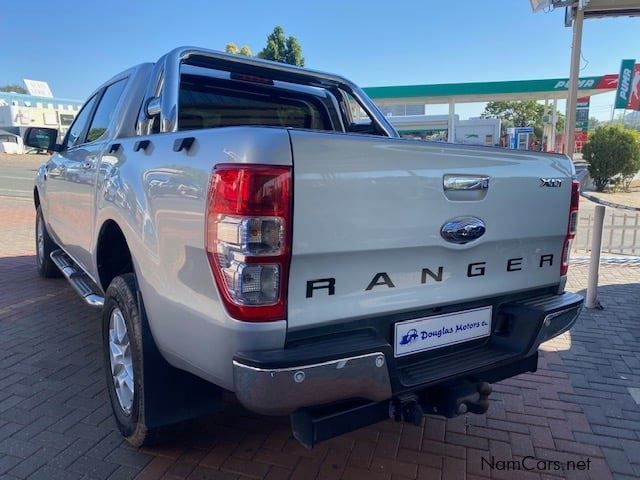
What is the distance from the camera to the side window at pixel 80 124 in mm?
4273

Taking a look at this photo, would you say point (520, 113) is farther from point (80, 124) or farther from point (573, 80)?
point (80, 124)

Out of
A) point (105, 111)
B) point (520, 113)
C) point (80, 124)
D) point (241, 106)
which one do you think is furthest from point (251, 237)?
point (520, 113)

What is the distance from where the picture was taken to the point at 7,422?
2818mm

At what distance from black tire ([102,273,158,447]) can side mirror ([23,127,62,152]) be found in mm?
2511

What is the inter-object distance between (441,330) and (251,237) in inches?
39.1

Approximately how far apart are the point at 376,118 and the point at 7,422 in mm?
3190

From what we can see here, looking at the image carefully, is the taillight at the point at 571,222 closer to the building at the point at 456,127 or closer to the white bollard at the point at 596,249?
the white bollard at the point at 596,249

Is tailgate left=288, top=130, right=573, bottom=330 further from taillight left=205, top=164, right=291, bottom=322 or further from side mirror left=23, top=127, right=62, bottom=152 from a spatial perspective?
side mirror left=23, top=127, right=62, bottom=152

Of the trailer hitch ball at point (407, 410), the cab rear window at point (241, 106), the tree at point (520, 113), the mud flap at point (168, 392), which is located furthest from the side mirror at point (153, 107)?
the tree at point (520, 113)

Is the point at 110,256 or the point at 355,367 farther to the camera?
the point at 110,256

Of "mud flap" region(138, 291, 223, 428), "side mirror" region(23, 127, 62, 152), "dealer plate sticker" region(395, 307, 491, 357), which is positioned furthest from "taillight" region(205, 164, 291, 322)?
"side mirror" region(23, 127, 62, 152)

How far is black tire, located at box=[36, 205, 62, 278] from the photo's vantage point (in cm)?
536

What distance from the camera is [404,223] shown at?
197 centimetres

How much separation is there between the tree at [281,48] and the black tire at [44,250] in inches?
998
